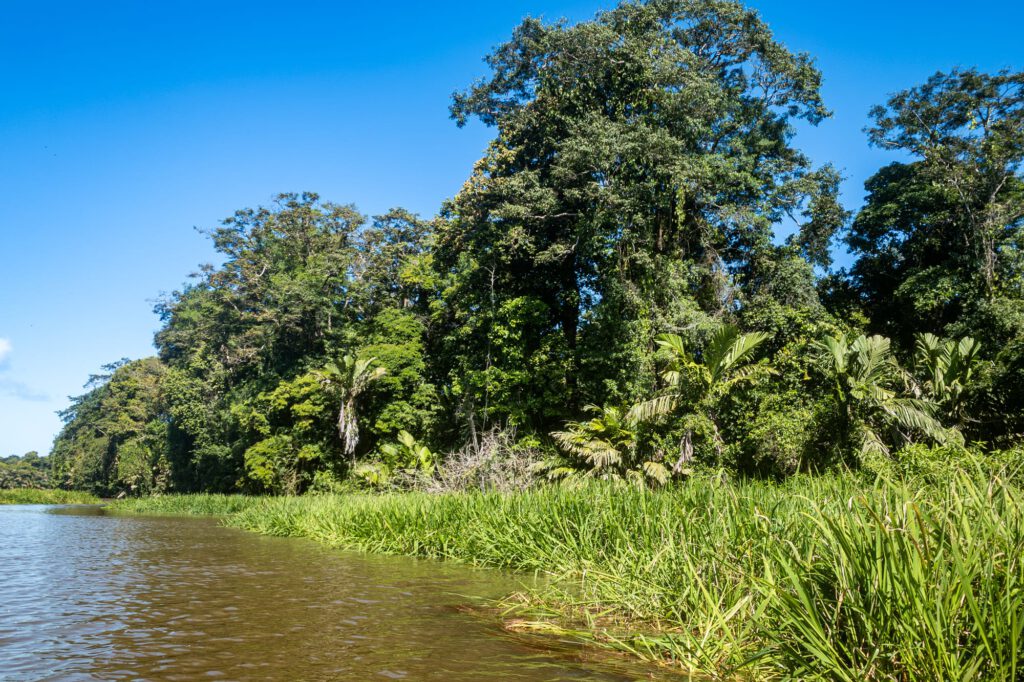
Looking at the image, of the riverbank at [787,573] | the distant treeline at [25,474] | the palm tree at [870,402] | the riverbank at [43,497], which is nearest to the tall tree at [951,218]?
the palm tree at [870,402]

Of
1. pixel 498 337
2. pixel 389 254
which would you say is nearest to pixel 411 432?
pixel 498 337

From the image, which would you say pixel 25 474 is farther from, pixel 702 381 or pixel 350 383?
pixel 702 381

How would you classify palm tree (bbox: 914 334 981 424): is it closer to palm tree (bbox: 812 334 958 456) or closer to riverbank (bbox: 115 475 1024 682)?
palm tree (bbox: 812 334 958 456)

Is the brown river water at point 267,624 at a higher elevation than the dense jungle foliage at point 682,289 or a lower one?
lower

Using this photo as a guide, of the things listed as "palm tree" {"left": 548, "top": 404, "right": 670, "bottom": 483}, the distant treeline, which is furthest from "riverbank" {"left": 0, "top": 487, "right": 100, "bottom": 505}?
"palm tree" {"left": 548, "top": 404, "right": 670, "bottom": 483}

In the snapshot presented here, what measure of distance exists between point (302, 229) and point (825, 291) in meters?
27.8

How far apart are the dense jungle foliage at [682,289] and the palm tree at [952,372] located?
0.17 feet

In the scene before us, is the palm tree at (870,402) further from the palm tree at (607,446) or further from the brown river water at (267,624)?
the brown river water at (267,624)

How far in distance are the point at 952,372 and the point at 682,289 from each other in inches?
306

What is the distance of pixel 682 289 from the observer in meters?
21.2

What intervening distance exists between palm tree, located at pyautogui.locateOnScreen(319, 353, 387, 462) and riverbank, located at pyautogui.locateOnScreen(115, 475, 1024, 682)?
1849 centimetres

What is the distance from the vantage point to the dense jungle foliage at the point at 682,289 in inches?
676

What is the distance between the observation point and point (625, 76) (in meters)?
22.3

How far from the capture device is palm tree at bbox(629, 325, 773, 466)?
53.7 feet
